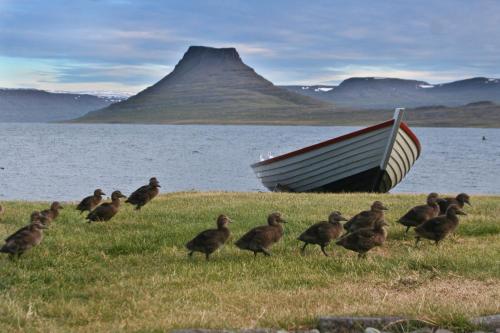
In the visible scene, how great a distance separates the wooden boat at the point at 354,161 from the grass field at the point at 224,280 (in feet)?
34.7

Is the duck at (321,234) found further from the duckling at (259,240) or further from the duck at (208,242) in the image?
the duck at (208,242)

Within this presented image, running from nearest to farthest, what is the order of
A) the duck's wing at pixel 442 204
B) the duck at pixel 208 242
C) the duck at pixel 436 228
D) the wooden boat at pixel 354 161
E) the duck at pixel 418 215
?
1. the duck at pixel 208 242
2. the duck at pixel 436 228
3. the duck at pixel 418 215
4. the duck's wing at pixel 442 204
5. the wooden boat at pixel 354 161

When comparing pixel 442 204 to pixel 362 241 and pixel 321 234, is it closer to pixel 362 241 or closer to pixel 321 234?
pixel 362 241

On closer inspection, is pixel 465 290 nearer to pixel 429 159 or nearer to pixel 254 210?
pixel 254 210

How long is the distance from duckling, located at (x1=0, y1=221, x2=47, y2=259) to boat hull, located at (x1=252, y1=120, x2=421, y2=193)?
16.1 meters

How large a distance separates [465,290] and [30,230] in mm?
6934

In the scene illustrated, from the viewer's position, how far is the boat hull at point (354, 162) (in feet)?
84.8

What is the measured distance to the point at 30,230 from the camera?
1142cm

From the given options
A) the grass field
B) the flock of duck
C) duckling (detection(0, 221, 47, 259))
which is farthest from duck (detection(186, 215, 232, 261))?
duckling (detection(0, 221, 47, 259))

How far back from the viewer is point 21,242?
11.1 m

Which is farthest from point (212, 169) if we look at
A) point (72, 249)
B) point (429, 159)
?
point (72, 249)

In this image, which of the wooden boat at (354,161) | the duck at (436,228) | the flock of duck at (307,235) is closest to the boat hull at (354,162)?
the wooden boat at (354,161)

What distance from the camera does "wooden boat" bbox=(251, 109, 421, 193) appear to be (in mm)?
25812

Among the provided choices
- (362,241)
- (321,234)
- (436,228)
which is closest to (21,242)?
(321,234)
